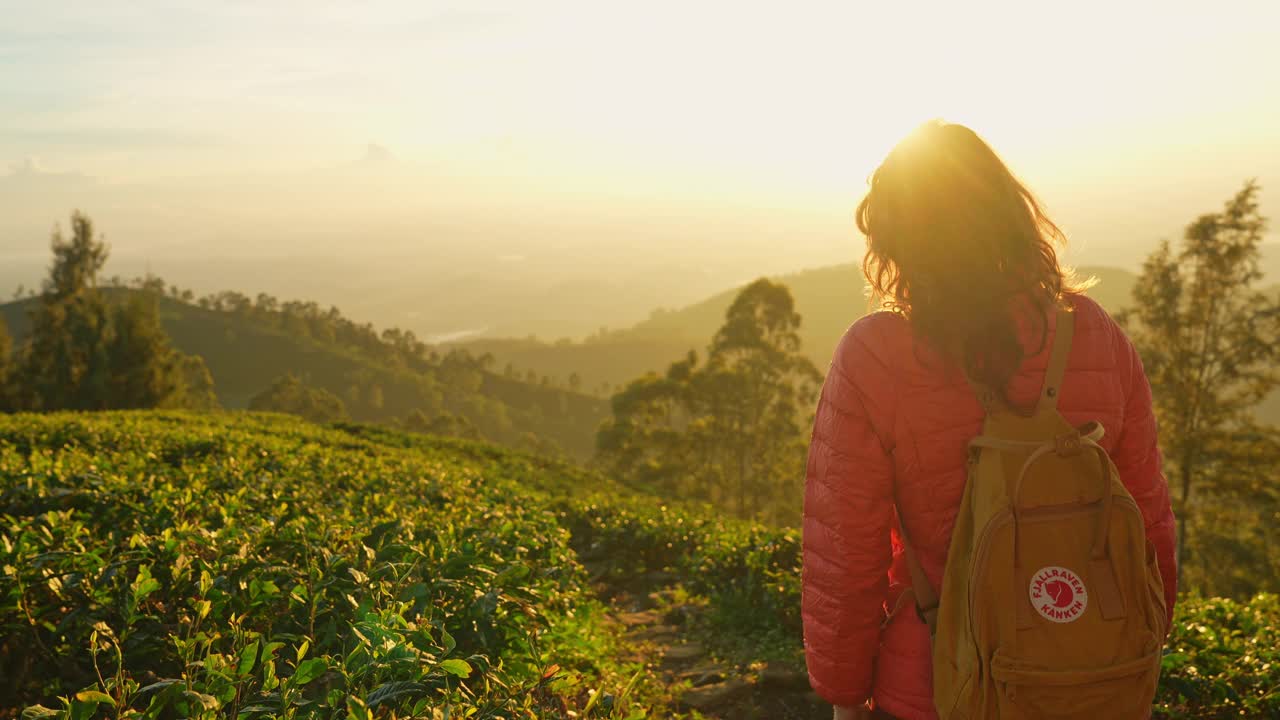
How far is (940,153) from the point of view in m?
1.97

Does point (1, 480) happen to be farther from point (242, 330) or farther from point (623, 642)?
point (242, 330)

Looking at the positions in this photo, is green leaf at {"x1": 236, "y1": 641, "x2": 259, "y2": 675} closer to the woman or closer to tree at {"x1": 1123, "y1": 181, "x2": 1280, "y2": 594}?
the woman

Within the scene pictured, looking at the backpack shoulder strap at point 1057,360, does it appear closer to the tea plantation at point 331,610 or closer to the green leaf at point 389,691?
the tea plantation at point 331,610

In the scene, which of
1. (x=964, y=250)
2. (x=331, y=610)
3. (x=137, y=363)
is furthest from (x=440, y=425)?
(x=964, y=250)

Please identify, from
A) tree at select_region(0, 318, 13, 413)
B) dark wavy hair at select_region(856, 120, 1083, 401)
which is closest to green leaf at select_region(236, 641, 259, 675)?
dark wavy hair at select_region(856, 120, 1083, 401)

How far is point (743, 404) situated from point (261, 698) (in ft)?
100

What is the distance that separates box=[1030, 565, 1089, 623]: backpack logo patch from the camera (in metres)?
1.69

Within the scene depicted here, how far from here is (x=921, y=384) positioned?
194cm

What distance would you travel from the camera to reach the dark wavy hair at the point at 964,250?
1.87 metres

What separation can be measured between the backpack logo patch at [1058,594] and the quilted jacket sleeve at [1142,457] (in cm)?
55

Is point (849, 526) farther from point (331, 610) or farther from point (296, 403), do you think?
point (296, 403)

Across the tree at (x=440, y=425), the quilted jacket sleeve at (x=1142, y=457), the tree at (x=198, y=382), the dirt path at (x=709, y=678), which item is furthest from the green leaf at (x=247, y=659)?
the tree at (x=198, y=382)

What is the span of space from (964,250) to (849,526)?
0.75 m

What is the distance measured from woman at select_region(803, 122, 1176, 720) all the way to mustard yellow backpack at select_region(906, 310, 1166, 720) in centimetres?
18
